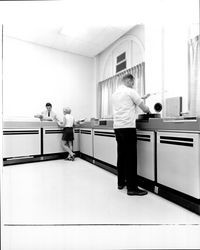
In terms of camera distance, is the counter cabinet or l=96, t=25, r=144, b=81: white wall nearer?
the counter cabinet

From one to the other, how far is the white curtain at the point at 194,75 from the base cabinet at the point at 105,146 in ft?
5.11

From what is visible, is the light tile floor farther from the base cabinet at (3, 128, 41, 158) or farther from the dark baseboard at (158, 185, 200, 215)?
the base cabinet at (3, 128, 41, 158)

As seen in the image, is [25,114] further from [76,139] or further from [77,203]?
[77,203]

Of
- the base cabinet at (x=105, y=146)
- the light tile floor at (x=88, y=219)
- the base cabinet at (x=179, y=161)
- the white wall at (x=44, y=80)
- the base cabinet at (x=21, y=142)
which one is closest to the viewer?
the light tile floor at (x=88, y=219)

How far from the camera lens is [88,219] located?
1.68 metres

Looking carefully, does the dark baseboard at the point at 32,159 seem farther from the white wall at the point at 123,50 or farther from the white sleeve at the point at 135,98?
the white sleeve at the point at 135,98

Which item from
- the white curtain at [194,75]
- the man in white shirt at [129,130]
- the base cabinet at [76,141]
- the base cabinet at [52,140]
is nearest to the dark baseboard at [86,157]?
the base cabinet at [76,141]

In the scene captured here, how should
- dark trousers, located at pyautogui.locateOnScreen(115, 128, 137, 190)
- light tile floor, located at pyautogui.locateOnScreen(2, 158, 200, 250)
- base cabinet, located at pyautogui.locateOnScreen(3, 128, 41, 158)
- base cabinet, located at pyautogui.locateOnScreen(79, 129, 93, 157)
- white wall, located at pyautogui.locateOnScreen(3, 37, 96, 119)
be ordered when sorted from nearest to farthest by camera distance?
light tile floor, located at pyautogui.locateOnScreen(2, 158, 200, 250), dark trousers, located at pyautogui.locateOnScreen(115, 128, 137, 190), base cabinet, located at pyautogui.locateOnScreen(3, 128, 41, 158), base cabinet, located at pyautogui.locateOnScreen(79, 129, 93, 157), white wall, located at pyautogui.locateOnScreen(3, 37, 96, 119)

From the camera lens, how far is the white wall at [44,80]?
4.81 meters

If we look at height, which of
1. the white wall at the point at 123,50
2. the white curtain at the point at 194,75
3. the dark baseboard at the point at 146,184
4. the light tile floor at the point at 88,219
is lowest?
the light tile floor at the point at 88,219

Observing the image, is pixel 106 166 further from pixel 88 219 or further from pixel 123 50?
pixel 123 50

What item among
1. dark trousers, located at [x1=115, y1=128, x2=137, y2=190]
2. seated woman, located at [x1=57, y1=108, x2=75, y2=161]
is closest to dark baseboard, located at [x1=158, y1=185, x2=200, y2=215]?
dark trousers, located at [x1=115, y1=128, x2=137, y2=190]

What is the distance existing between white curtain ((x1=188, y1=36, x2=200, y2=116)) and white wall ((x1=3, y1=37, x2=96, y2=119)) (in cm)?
291

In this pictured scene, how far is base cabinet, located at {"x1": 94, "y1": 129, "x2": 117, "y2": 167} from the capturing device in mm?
3264
